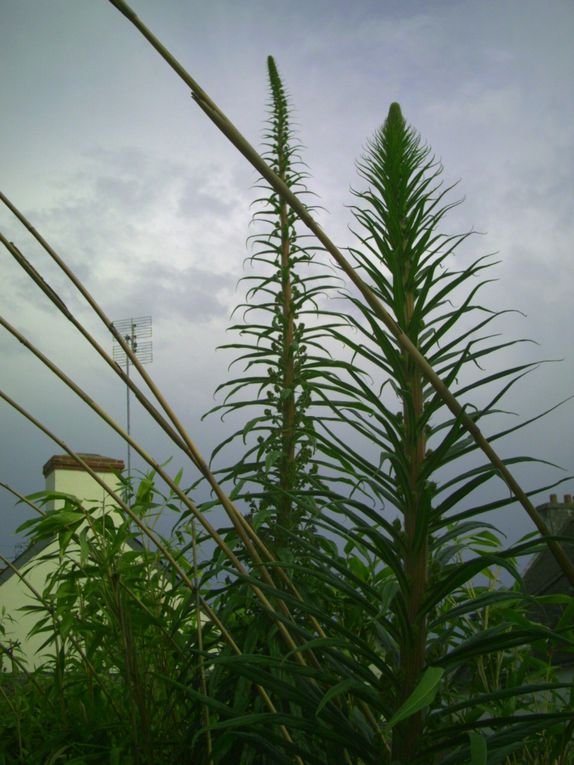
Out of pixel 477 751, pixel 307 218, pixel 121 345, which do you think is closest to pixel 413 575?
pixel 477 751

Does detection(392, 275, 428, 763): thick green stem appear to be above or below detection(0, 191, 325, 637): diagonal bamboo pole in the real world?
below

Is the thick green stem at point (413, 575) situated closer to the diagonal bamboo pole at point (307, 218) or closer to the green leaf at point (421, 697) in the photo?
the green leaf at point (421, 697)

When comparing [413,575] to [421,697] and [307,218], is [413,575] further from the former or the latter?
[307,218]

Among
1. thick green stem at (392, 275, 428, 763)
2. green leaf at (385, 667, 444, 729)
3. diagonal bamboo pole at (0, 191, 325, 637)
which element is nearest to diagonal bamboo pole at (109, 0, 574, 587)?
green leaf at (385, 667, 444, 729)

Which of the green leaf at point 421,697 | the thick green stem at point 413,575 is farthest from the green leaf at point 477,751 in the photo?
the thick green stem at point 413,575

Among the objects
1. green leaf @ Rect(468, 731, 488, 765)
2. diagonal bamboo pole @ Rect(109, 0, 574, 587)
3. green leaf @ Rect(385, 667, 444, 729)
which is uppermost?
diagonal bamboo pole @ Rect(109, 0, 574, 587)

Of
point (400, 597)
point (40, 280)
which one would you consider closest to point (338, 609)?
point (400, 597)

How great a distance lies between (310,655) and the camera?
1.09 metres

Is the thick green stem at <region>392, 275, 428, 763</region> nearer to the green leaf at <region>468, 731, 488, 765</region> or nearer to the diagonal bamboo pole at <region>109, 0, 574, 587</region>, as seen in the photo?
the green leaf at <region>468, 731, 488, 765</region>

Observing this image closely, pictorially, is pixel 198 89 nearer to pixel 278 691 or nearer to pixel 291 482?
pixel 278 691

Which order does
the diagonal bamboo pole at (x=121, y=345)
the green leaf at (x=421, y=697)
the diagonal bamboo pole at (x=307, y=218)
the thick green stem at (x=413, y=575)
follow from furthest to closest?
the thick green stem at (x=413, y=575) → the diagonal bamboo pole at (x=121, y=345) → the green leaf at (x=421, y=697) → the diagonal bamboo pole at (x=307, y=218)

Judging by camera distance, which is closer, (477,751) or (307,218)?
(307,218)

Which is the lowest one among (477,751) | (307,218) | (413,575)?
(477,751)

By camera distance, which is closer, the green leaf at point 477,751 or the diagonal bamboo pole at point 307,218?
the diagonal bamboo pole at point 307,218
